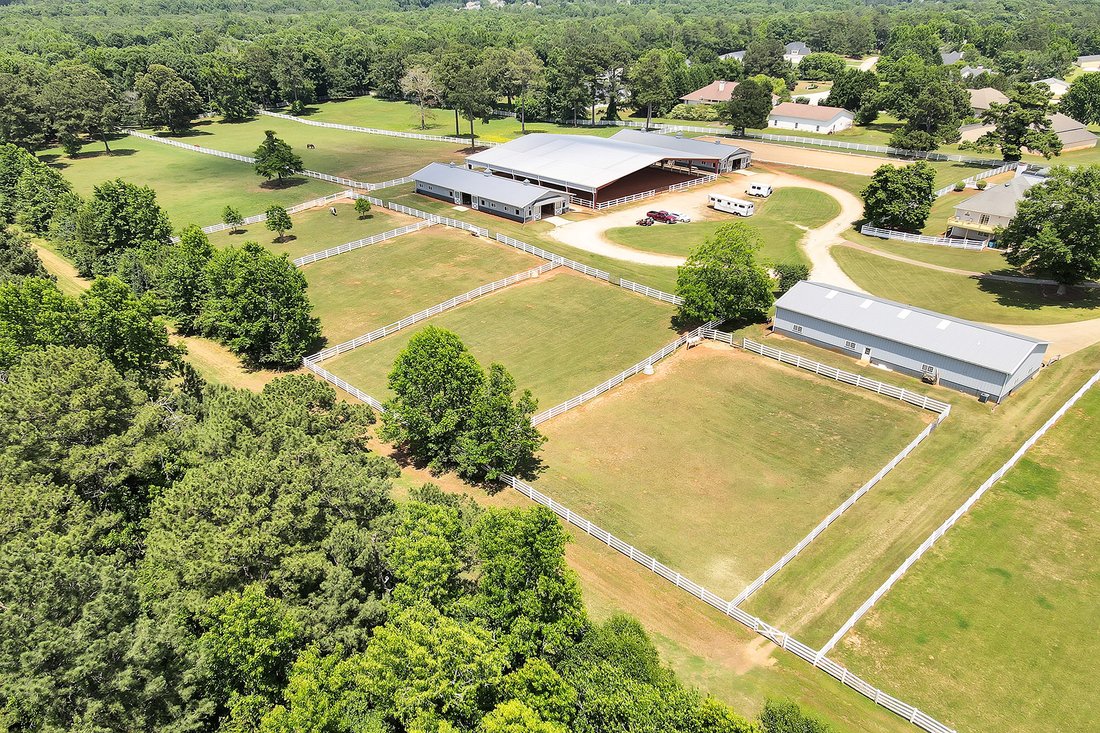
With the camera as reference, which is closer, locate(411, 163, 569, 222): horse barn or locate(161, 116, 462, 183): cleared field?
locate(411, 163, 569, 222): horse barn

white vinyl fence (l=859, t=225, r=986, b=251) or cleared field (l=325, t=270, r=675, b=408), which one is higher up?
white vinyl fence (l=859, t=225, r=986, b=251)

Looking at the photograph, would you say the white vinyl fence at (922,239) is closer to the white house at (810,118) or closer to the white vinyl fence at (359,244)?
the white vinyl fence at (359,244)

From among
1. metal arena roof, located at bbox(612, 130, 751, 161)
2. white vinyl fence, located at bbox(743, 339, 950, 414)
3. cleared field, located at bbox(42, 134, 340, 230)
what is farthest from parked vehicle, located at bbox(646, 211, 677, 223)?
cleared field, located at bbox(42, 134, 340, 230)

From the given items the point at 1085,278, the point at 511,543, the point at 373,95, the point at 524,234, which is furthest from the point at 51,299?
the point at 373,95

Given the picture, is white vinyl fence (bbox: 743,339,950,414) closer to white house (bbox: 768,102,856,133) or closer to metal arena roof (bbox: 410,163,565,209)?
metal arena roof (bbox: 410,163,565,209)

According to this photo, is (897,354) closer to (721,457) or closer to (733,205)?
(721,457)

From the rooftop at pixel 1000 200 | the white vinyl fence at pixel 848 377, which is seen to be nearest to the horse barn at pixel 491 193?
the white vinyl fence at pixel 848 377

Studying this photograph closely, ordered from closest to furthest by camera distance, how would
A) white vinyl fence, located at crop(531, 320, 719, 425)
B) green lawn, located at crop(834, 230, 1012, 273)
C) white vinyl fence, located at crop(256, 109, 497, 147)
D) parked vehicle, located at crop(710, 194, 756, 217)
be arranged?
white vinyl fence, located at crop(531, 320, 719, 425)
green lawn, located at crop(834, 230, 1012, 273)
parked vehicle, located at crop(710, 194, 756, 217)
white vinyl fence, located at crop(256, 109, 497, 147)

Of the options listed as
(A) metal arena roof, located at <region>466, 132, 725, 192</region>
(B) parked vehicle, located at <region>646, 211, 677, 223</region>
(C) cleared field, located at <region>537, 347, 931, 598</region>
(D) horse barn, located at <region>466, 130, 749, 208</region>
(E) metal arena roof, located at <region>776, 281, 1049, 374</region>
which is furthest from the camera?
(D) horse barn, located at <region>466, 130, 749, 208</region>
